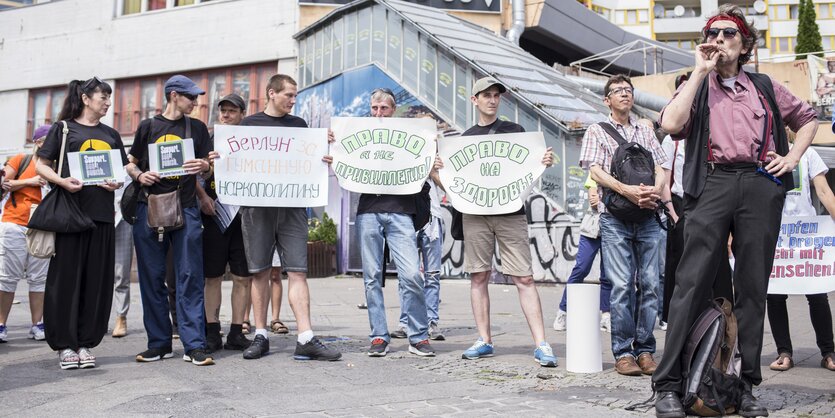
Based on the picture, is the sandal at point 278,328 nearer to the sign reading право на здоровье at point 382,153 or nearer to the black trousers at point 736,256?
the sign reading право на здоровье at point 382,153

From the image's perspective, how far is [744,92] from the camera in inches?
173

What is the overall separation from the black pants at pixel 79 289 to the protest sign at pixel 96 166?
0.36 m

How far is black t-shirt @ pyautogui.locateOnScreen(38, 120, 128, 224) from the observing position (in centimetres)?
614

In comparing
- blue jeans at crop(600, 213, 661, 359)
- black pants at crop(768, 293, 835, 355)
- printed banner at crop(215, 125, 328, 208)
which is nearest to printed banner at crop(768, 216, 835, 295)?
black pants at crop(768, 293, 835, 355)

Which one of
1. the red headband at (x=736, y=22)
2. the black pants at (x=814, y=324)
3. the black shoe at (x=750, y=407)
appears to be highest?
the red headband at (x=736, y=22)

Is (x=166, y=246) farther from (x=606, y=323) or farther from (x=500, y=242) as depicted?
(x=606, y=323)

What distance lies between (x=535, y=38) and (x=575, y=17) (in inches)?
127

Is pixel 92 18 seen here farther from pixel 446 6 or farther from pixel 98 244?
pixel 98 244

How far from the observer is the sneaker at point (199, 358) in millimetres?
→ 6004

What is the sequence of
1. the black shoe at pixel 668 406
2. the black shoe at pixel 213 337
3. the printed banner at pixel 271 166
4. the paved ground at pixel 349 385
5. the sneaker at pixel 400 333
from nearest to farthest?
the black shoe at pixel 668 406 → the paved ground at pixel 349 385 → the printed banner at pixel 271 166 → the black shoe at pixel 213 337 → the sneaker at pixel 400 333

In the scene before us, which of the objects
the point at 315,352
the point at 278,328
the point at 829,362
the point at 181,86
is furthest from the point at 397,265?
the point at 829,362

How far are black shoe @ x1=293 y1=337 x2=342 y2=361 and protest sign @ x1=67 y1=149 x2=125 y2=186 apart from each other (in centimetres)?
195

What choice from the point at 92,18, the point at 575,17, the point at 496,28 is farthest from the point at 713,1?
the point at 92,18

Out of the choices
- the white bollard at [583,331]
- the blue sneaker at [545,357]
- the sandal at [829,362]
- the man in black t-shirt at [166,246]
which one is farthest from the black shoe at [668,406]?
the man in black t-shirt at [166,246]
